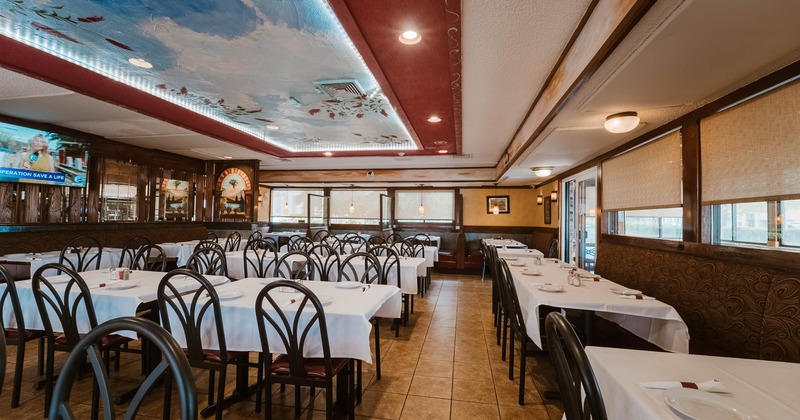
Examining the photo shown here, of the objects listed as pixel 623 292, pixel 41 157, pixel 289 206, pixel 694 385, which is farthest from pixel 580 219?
pixel 289 206

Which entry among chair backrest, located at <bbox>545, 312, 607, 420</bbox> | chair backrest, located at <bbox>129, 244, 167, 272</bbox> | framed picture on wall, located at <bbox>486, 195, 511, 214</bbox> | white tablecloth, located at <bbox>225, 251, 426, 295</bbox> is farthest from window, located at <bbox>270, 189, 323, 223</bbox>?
chair backrest, located at <bbox>545, 312, 607, 420</bbox>

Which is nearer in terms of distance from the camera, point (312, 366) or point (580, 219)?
point (312, 366)

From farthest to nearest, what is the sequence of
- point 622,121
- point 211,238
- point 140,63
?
point 211,238
point 140,63
point 622,121

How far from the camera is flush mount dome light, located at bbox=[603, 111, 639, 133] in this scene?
3045 millimetres

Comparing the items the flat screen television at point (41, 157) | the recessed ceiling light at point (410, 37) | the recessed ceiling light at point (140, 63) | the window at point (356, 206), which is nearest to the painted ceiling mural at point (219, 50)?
the recessed ceiling light at point (140, 63)

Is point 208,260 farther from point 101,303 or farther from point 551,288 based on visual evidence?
point 551,288

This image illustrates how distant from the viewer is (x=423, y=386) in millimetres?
2898

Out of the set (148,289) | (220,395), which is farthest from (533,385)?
(148,289)

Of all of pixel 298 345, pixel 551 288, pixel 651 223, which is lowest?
pixel 298 345

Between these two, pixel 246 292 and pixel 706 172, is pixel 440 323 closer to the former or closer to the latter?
pixel 246 292

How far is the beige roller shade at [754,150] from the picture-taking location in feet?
7.25

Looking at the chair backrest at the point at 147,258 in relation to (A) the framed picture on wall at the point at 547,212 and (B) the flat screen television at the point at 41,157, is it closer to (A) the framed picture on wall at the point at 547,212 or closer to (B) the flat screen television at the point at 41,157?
(B) the flat screen television at the point at 41,157

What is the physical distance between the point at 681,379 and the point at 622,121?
2.31 m

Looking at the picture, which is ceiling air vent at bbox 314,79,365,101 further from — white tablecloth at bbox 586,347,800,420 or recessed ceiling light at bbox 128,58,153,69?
white tablecloth at bbox 586,347,800,420
